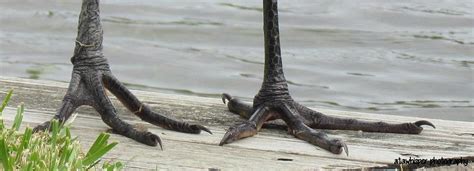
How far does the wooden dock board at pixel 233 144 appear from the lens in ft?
13.8

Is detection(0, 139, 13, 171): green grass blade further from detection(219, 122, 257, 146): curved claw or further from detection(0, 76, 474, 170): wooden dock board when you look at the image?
detection(219, 122, 257, 146): curved claw

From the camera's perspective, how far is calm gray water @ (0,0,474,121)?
7.54 m

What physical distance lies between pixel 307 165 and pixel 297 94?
3.34 metres

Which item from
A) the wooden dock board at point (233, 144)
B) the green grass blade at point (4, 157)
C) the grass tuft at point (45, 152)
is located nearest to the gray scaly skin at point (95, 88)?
the wooden dock board at point (233, 144)

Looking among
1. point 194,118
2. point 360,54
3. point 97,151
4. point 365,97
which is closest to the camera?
point 97,151

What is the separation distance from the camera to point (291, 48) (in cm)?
859

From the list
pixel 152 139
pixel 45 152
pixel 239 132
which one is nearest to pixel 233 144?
pixel 239 132

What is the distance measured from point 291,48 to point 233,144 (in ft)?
13.7

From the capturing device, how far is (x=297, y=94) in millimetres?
7539

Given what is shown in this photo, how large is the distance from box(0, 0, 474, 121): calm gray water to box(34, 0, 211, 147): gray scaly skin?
256cm

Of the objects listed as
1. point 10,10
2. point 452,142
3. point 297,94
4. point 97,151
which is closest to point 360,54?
point 297,94

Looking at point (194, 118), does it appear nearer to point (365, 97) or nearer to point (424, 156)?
point (424, 156)

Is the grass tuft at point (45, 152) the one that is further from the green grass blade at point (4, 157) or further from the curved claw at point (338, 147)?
the curved claw at point (338, 147)

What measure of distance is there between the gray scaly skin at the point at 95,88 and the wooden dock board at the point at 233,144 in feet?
0.14
